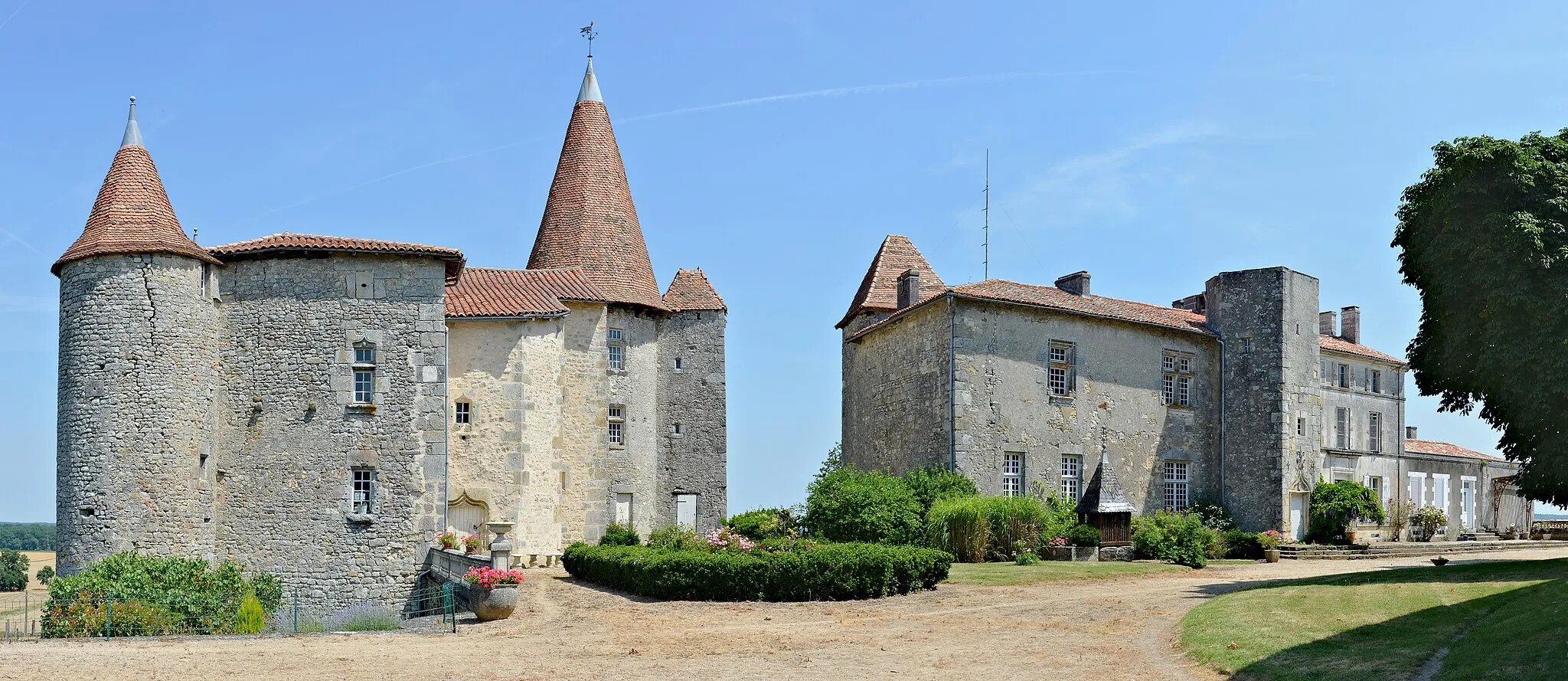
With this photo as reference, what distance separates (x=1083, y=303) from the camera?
34.1 m

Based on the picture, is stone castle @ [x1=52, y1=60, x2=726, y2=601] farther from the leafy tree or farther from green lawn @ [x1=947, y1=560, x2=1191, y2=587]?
the leafy tree

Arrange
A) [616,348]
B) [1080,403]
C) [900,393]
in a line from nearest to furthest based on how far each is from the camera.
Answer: [1080,403] → [900,393] → [616,348]

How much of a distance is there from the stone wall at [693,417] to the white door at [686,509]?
0.13 meters

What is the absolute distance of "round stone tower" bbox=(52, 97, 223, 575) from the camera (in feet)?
84.4

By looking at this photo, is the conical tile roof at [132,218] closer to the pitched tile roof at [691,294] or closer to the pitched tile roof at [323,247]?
the pitched tile roof at [323,247]

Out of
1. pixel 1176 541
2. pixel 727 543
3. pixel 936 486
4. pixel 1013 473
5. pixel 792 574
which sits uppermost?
pixel 1013 473

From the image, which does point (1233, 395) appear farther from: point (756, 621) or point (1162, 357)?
point (756, 621)

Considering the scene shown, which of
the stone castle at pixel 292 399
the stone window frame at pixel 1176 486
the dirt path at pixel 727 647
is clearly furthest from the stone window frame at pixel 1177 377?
the stone castle at pixel 292 399

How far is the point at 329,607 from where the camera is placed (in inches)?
1049

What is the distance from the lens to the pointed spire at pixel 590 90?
40312 millimetres

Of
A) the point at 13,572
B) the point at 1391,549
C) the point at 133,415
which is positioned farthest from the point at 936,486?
the point at 13,572

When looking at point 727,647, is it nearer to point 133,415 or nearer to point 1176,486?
point 133,415

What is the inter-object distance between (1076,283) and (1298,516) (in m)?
9.25

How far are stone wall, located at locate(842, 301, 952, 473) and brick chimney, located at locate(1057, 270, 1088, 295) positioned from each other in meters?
5.35
